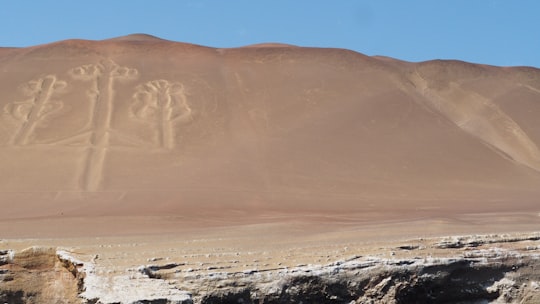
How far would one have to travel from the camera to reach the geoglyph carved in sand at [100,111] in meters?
28.5

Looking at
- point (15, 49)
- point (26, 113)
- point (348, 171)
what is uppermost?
point (15, 49)

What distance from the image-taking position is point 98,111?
31.4m

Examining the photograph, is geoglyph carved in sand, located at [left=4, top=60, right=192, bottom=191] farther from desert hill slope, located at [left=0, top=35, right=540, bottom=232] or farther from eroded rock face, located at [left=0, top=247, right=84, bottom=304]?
eroded rock face, located at [left=0, top=247, right=84, bottom=304]

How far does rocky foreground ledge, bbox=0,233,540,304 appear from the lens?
7273 millimetres

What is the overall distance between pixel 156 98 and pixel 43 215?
13529 millimetres

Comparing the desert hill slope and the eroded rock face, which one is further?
the desert hill slope

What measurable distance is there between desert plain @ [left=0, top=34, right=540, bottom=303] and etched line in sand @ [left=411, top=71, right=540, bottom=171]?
106mm

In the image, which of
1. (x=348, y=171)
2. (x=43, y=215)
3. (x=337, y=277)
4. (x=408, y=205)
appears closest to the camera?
(x=337, y=277)

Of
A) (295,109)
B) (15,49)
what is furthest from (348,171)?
(15,49)

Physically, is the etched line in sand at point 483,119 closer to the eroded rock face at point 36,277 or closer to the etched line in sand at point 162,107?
the etched line in sand at point 162,107

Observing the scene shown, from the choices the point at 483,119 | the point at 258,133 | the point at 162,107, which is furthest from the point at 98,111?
the point at 483,119

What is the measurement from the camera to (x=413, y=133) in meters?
32.5

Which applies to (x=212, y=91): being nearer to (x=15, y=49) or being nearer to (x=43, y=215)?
(x=15, y=49)

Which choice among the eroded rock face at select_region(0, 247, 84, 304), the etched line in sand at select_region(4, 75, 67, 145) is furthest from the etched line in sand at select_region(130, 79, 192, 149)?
the eroded rock face at select_region(0, 247, 84, 304)
